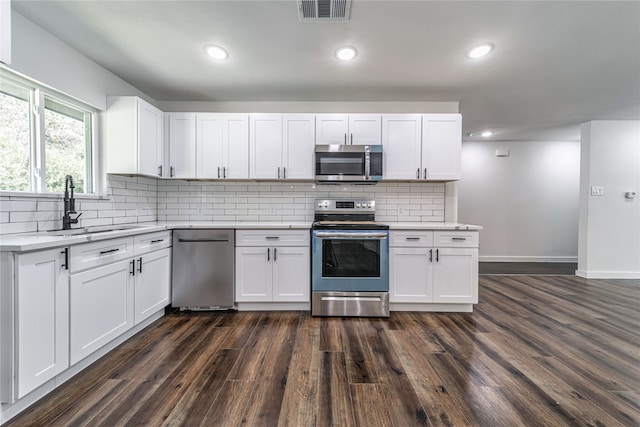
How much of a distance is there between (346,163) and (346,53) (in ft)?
3.60

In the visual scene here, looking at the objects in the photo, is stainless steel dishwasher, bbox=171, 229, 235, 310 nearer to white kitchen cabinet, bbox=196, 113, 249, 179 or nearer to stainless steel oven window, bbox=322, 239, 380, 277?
white kitchen cabinet, bbox=196, 113, 249, 179

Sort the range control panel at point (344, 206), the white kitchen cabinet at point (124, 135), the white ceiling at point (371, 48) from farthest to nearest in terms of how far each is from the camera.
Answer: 1. the range control panel at point (344, 206)
2. the white kitchen cabinet at point (124, 135)
3. the white ceiling at point (371, 48)

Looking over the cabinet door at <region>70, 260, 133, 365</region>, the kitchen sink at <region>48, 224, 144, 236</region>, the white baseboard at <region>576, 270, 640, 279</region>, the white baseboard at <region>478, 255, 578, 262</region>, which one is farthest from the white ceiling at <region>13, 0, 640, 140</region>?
the white baseboard at <region>478, 255, 578, 262</region>

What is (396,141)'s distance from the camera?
3.14 metres

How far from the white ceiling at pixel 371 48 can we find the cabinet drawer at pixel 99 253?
165 cm

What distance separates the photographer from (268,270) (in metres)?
2.88

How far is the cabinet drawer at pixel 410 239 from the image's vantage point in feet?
9.40

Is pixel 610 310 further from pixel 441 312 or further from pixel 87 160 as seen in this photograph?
pixel 87 160

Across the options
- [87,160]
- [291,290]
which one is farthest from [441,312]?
[87,160]

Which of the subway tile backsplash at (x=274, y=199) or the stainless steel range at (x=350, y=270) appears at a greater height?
the subway tile backsplash at (x=274, y=199)

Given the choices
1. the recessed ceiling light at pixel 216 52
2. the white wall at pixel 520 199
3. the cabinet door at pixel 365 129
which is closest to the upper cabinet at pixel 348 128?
the cabinet door at pixel 365 129

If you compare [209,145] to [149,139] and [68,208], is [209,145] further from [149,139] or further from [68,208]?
[68,208]

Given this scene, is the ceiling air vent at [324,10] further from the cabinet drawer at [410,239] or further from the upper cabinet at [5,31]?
the cabinet drawer at [410,239]

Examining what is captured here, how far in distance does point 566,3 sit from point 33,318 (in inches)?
151
